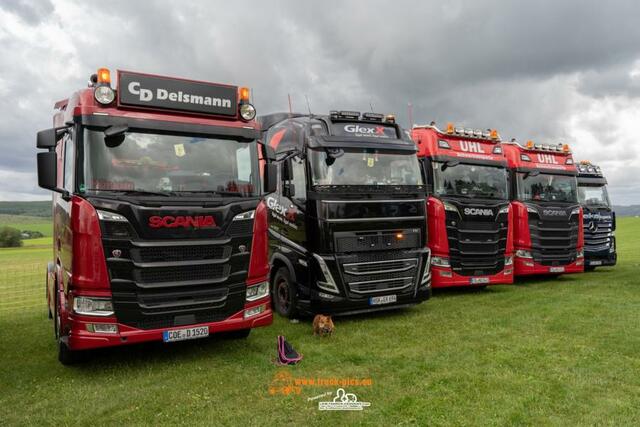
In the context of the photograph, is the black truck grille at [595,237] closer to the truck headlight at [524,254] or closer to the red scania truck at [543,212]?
the red scania truck at [543,212]

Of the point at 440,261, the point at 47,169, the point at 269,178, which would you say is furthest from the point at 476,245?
the point at 47,169

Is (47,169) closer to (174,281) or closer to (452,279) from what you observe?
(174,281)

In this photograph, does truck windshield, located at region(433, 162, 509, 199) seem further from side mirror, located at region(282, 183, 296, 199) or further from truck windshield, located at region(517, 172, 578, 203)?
side mirror, located at region(282, 183, 296, 199)

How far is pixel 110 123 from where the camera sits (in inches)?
202

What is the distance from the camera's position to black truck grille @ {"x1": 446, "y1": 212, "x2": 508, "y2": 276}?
9.73 meters

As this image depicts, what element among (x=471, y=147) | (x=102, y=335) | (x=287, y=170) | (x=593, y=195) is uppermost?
(x=471, y=147)

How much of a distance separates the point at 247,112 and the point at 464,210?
223 inches

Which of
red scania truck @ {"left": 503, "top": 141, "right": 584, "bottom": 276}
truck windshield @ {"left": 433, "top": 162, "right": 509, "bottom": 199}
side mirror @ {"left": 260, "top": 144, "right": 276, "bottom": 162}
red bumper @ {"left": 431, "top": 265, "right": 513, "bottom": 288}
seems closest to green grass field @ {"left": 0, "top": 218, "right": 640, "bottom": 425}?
red bumper @ {"left": 431, "top": 265, "right": 513, "bottom": 288}

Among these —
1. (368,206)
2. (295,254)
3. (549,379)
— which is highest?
(368,206)

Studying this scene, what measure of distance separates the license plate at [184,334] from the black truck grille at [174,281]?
8 centimetres

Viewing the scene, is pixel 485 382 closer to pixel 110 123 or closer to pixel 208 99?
pixel 208 99

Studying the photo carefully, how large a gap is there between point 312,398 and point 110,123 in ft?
A: 12.2

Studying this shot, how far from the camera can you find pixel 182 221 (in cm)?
523

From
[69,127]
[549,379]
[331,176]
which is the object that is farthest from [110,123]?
[549,379]
